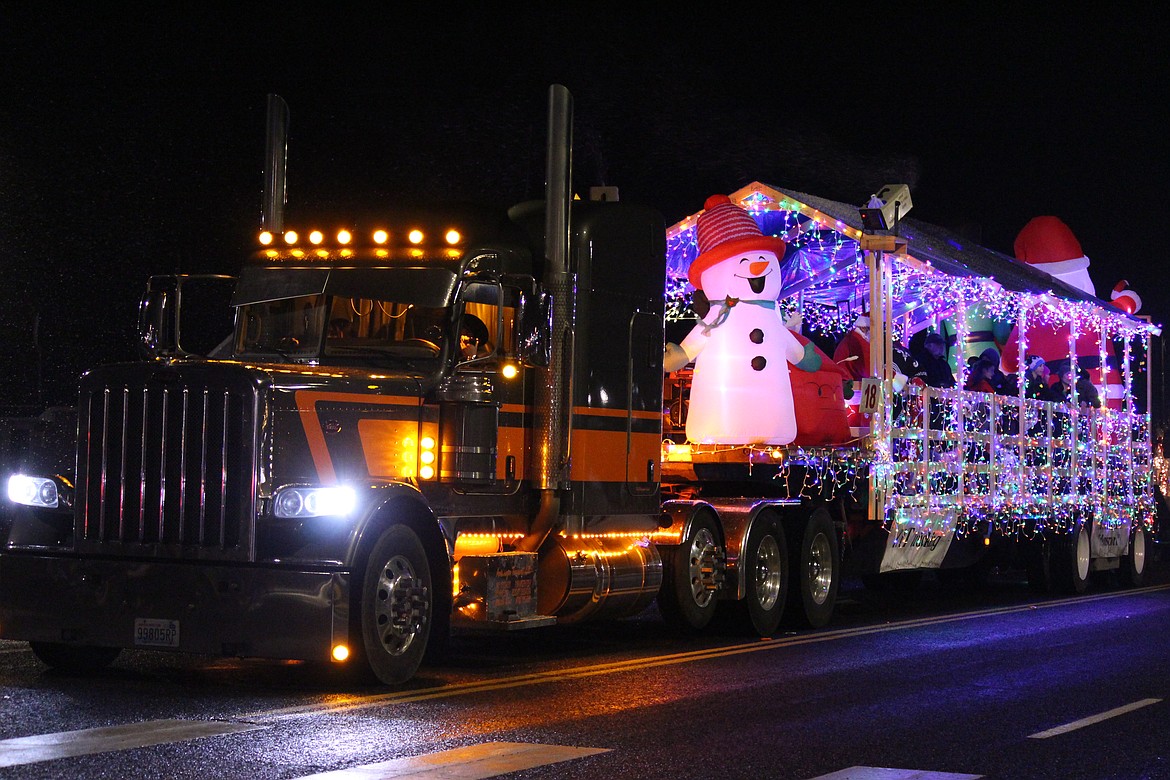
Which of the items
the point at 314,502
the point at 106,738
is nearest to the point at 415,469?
the point at 314,502

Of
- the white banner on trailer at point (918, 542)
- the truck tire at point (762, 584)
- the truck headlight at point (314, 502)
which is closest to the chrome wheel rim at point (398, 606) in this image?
the truck headlight at point (314, 502)

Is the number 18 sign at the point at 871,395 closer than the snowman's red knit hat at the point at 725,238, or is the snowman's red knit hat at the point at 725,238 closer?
the snowman's red knit hat at the point at 725,238

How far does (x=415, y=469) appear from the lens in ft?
36.2

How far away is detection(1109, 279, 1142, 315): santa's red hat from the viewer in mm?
25688

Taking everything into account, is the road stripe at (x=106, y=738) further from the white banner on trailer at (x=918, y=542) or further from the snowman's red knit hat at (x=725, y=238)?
the white banner on trailer at (x=918, y=542)

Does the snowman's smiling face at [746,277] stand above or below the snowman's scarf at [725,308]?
above

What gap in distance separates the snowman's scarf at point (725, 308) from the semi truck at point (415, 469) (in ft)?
3.87

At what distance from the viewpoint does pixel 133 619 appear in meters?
9.88

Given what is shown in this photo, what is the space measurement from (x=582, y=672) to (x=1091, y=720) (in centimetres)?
353

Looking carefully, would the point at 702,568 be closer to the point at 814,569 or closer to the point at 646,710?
the point at 814,569

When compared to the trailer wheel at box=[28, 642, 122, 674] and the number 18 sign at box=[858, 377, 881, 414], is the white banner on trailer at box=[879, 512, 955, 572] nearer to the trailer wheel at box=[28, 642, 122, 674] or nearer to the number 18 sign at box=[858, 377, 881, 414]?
the number 18 sign at box=[858, 377, 881, 414]

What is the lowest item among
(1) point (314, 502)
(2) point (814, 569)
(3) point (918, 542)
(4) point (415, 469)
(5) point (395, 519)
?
(2) point (814, 569)

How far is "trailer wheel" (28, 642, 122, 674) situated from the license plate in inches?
31.3

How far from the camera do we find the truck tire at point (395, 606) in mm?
9930
